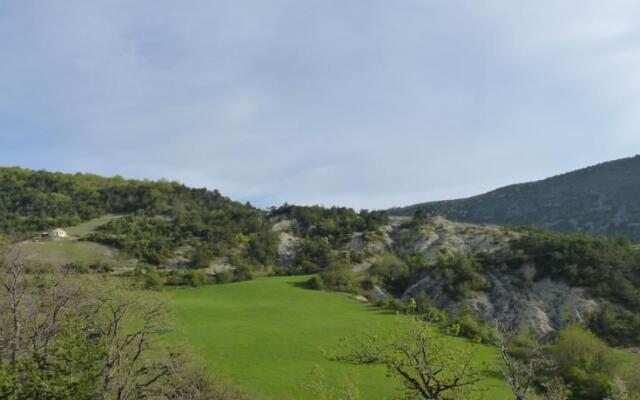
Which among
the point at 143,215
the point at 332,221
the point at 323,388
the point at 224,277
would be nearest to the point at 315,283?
the point at 224,277

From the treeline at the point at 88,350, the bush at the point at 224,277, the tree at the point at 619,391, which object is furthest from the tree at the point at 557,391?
the bush at the point at 224,277

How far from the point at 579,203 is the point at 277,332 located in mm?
142623

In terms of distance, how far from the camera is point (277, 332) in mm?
51750

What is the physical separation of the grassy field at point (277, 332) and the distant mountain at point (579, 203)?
10286 centimetres

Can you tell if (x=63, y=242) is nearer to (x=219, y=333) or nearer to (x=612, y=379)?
(x=219, y=333)

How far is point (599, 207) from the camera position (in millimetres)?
154000

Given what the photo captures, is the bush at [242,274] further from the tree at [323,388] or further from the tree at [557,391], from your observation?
the tree at [323,388]

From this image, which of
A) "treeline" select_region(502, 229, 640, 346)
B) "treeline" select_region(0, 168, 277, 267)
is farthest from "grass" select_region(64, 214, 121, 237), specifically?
"treeline" select_region(502, 229, 640, 346)

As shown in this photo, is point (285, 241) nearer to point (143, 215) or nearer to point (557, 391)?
point (143, 215)

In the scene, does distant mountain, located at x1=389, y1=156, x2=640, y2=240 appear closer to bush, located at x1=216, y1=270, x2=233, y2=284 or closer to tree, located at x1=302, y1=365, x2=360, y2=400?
bush, located at x1=216, y1=270, x2=233, y2=284

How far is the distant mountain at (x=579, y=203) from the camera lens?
5719 inches

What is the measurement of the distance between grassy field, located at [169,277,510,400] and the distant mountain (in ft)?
337

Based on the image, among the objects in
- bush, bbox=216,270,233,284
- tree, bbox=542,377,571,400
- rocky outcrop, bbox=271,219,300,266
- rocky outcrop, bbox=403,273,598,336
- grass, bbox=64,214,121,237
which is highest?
grass, bbox=64,214,121,237

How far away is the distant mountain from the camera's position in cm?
14525
